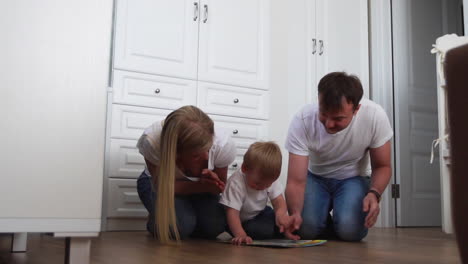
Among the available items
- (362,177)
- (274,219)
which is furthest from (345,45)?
(274,219)

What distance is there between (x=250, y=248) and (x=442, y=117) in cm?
135

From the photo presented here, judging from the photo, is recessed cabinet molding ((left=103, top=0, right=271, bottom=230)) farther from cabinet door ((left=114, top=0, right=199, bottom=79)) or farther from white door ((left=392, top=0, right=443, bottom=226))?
white door ((left=392, top=0, right=443, bottom=226))

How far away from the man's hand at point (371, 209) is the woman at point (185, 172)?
1.61ft

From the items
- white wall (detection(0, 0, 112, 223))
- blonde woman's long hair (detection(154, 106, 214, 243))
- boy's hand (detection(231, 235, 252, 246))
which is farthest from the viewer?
boy's hand (detection(231, 235, 252, 246))

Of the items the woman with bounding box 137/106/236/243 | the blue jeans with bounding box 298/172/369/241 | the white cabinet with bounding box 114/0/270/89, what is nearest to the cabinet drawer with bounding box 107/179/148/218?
the woman with bounding box 137/106/236/243

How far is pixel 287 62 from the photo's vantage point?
317 cm

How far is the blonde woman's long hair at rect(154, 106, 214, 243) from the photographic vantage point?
5.05 ft

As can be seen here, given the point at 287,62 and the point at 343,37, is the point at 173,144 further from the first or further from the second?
the point at 343,37

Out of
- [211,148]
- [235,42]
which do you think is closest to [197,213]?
[211,148]

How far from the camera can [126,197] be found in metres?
2.37

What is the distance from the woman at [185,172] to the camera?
1545 millimetres

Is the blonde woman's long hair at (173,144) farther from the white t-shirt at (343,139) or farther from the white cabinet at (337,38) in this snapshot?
the white cabinet at (337,38)

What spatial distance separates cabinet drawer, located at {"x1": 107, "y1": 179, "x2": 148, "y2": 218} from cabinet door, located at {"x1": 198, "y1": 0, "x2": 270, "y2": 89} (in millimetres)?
653

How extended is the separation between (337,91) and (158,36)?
114 cm
